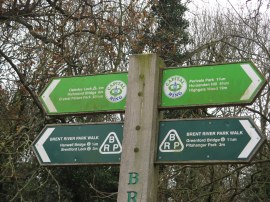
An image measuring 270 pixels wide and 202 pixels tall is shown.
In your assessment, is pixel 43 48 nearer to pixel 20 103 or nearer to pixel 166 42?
pixel 20 103

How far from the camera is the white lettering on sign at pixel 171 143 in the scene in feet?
9.62

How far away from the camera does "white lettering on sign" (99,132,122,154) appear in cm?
309

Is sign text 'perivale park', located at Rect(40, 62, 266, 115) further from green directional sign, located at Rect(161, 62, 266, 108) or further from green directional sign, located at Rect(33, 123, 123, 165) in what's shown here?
green directional sign, located at Rect(33, 123, 123, 165)

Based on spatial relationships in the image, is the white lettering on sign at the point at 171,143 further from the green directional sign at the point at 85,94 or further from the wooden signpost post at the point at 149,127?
the green directional sign at the point at 85,94

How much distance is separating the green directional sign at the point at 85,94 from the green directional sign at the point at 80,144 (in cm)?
12

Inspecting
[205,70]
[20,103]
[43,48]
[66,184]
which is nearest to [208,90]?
[205,70]

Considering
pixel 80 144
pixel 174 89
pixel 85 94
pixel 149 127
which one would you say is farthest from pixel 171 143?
pixel 85 94

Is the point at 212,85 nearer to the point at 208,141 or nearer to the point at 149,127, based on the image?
the point at 208,141

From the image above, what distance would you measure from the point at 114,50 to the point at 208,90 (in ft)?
18.6

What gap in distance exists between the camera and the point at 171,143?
297 cm

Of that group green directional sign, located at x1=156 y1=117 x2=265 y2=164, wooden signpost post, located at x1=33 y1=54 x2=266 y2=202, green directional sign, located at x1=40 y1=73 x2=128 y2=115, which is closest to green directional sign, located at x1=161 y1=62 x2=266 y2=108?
wooden signpost post, located at x1=33 y1=54 x2=266 y2=202

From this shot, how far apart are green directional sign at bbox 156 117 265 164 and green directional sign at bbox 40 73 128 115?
39 centimetres

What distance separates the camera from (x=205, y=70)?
119 inches

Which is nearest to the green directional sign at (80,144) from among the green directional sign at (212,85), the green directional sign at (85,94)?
the green directional sign at (85,94)
